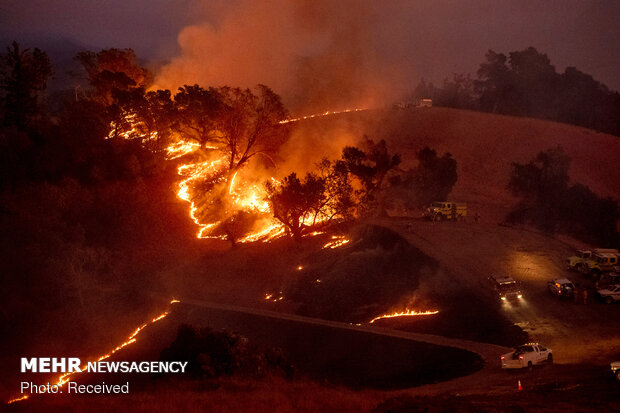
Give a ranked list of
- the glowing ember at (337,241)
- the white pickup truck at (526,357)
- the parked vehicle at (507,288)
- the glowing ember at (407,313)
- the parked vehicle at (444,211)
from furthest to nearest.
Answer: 1. the parked vehicle at (444,211)
2. the glowing ember at (337,241)
3. the parked vehicle at (507,288)
4. the glowing ember at (407,313)
5. the white pickup truck at (526,357)

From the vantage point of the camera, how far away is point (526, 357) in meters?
23.2

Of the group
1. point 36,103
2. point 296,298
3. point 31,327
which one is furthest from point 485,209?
point 36,103

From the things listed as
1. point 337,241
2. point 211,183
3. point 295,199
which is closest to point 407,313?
point 337,241

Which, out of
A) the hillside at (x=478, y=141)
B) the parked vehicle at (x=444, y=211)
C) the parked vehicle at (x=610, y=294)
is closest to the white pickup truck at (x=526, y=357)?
the parked vehicle at (x=610, y=294)

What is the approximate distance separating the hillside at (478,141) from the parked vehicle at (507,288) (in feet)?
77.8

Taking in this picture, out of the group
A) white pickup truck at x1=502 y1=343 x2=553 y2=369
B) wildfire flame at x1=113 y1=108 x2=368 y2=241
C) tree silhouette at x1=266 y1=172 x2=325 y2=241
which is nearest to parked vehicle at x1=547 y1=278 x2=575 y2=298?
white pickup truck at x1=502 y1=343 x2=553 y2=369

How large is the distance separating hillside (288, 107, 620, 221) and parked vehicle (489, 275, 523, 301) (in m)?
23.7

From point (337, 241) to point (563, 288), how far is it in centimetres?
1782

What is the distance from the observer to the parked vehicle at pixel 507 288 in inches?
1259

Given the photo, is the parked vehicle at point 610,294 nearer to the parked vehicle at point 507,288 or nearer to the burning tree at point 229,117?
the parked vehicle at point 507,288

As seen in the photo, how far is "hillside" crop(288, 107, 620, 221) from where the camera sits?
61.8 m

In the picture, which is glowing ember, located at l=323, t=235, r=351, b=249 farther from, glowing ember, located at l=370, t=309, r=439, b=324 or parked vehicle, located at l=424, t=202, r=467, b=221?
glowing ember, located at l=370, t=309, r=439, b=324

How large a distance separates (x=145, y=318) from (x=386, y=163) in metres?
27.1

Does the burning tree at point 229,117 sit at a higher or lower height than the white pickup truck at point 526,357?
higher
